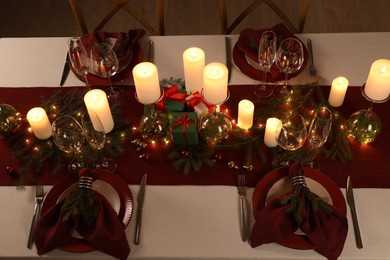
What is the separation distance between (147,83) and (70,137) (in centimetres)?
28

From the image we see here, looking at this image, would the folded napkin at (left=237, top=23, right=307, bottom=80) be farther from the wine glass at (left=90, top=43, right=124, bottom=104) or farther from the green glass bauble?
the green glass bauble

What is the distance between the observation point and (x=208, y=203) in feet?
4.12

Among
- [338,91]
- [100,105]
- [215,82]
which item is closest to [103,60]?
[100,105]

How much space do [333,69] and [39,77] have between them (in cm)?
106

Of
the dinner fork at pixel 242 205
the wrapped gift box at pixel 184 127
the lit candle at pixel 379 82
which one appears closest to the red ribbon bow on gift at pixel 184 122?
the wrapped gift box at pixel 184 127

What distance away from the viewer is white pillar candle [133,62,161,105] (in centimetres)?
128

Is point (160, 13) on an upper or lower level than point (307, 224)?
upper

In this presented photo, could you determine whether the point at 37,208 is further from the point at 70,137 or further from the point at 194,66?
the point at 194,66

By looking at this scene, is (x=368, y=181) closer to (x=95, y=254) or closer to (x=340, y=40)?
(x=340, y=40)

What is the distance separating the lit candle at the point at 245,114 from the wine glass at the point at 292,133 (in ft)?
0.36

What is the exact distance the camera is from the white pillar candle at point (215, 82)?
1.24 m

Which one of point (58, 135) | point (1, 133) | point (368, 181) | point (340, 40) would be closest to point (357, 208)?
point (368, 181)

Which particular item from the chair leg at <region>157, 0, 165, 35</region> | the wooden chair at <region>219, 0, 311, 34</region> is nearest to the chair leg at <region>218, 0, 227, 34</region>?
the wooden chair at <region>219, 0, 311, 34</region>

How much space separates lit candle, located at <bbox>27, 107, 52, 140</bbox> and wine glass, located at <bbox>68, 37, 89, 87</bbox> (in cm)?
19
